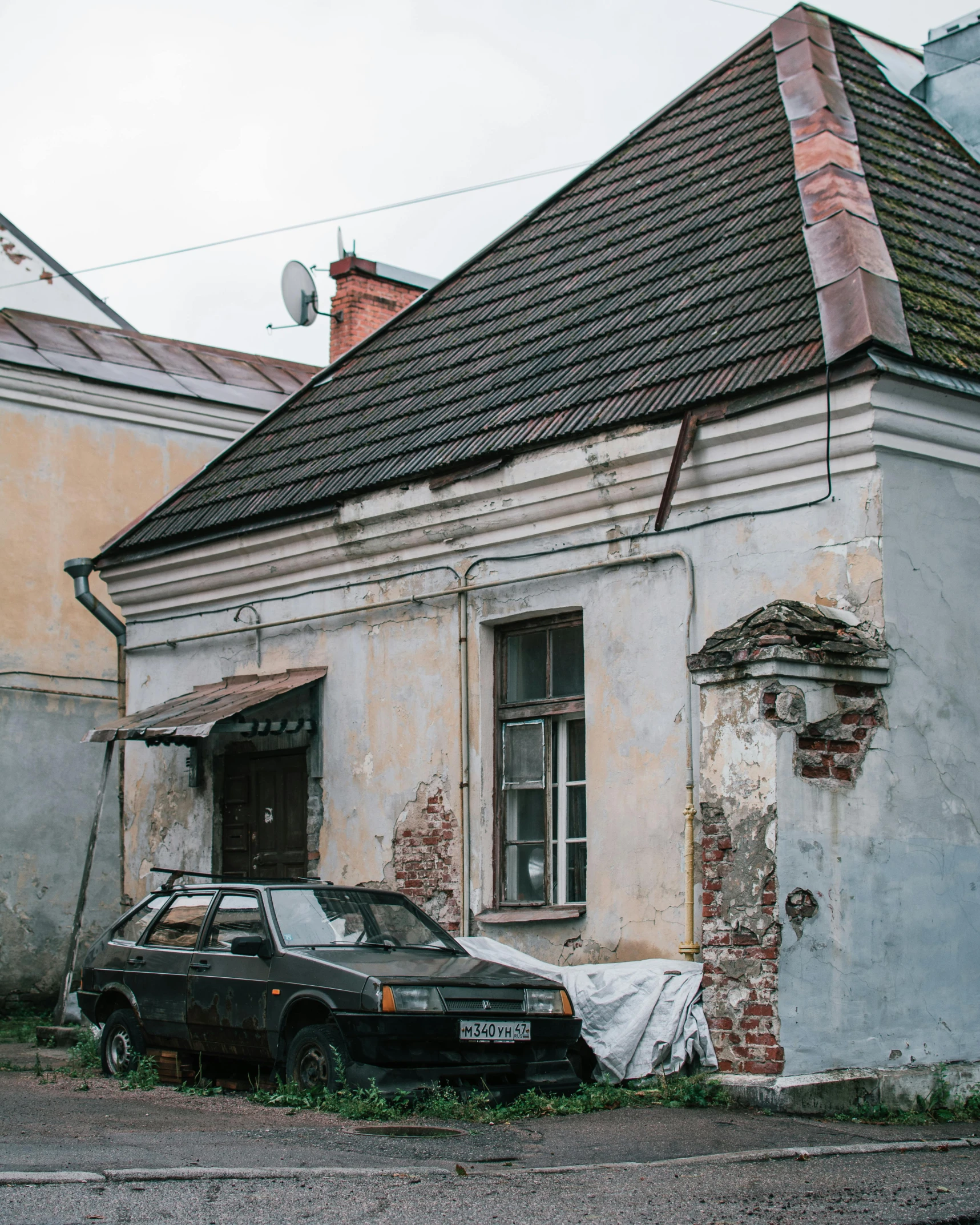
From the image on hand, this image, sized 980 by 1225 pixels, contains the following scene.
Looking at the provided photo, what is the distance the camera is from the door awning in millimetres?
11281

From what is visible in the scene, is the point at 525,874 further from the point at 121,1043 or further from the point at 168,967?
the point at 121,1043

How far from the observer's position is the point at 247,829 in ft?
40.7

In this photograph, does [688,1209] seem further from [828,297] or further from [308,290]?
[308,290]

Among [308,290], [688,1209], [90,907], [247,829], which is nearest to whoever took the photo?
[688,1209]

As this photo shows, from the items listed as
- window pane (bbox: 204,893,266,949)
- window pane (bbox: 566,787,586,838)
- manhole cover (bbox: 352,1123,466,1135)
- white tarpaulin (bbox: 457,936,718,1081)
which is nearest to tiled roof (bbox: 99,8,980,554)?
window pane (bbox: 566,787,586,838)

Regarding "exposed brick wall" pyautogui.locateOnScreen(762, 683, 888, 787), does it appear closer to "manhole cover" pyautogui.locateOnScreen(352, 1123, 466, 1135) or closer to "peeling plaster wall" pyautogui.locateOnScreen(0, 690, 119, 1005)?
"manhole cover" pyautogui.locateOnScreen(352, 1123, 466, 1135)

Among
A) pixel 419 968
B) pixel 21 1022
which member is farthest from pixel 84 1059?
pixel 21 1022

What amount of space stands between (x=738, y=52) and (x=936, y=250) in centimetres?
340

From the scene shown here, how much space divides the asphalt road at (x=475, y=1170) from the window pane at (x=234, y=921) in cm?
101

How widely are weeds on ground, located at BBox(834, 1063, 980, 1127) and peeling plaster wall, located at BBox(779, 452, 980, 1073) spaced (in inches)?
7.1

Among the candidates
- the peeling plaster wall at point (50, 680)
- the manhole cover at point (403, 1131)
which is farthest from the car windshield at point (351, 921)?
the peeling plaster wall at point (50, 680)

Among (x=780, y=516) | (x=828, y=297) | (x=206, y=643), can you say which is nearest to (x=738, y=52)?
(x=828, y=297)

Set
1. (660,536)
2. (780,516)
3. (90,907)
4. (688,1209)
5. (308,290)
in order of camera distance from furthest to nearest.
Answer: (308,290)
(90,907)
(660,536)
(780,516)
(688,1209)

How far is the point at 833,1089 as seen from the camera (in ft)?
25.4
